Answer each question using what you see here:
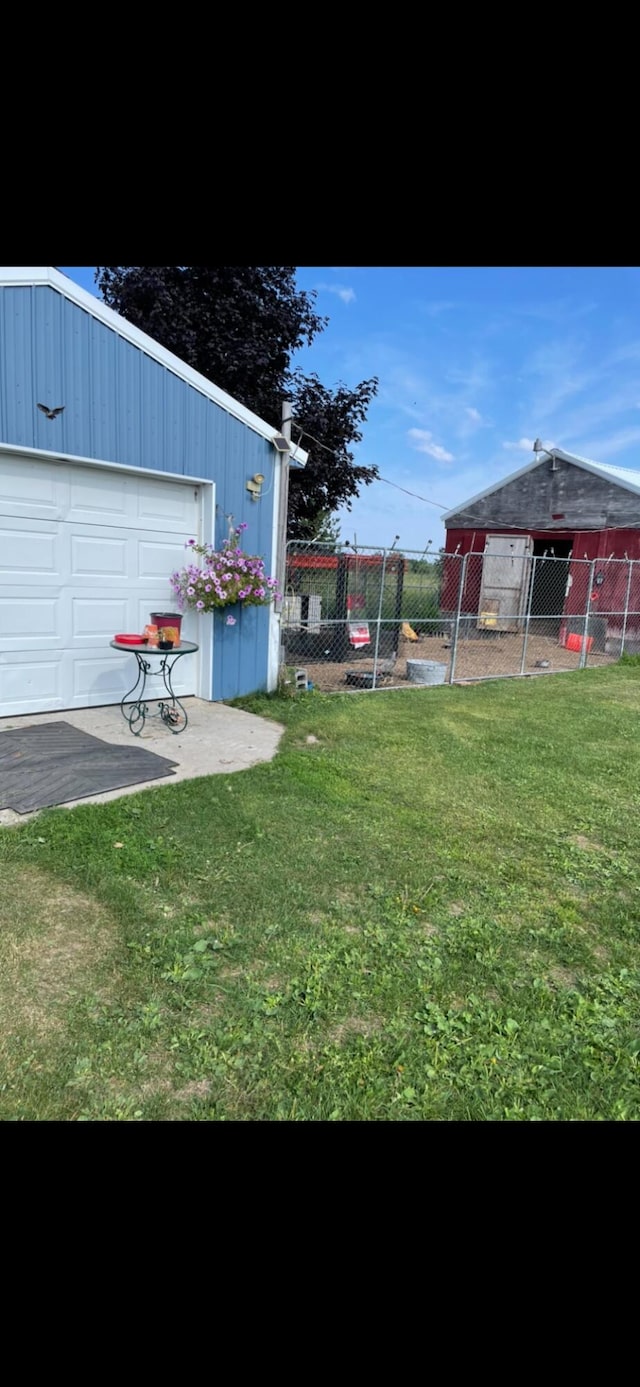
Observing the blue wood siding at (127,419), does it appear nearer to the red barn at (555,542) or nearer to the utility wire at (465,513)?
the utility wire at (465,513)

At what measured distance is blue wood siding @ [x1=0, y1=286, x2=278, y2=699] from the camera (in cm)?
470

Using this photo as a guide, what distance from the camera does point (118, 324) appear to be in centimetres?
514

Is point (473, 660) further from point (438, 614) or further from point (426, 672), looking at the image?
point (426, 672)

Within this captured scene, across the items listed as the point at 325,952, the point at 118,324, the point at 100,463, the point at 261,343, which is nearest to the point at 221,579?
the point at 100,463

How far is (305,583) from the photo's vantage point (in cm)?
925

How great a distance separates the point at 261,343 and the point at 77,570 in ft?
30.6

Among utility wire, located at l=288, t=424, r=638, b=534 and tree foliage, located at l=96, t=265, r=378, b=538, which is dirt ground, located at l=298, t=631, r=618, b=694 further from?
tree foliage, located at l=96, t=265, r=378, b=538

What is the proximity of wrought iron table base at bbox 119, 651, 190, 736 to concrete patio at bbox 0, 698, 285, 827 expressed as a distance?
0.06 meters

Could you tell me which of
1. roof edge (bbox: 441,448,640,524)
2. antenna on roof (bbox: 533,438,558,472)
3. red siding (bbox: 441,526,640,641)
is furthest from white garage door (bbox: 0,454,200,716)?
antenna on roof (bbox: 533,438,558,472)

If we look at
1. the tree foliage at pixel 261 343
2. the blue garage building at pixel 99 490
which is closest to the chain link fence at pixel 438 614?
the blue garage building at pixel 99 490

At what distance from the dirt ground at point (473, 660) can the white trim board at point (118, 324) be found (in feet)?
10.4
